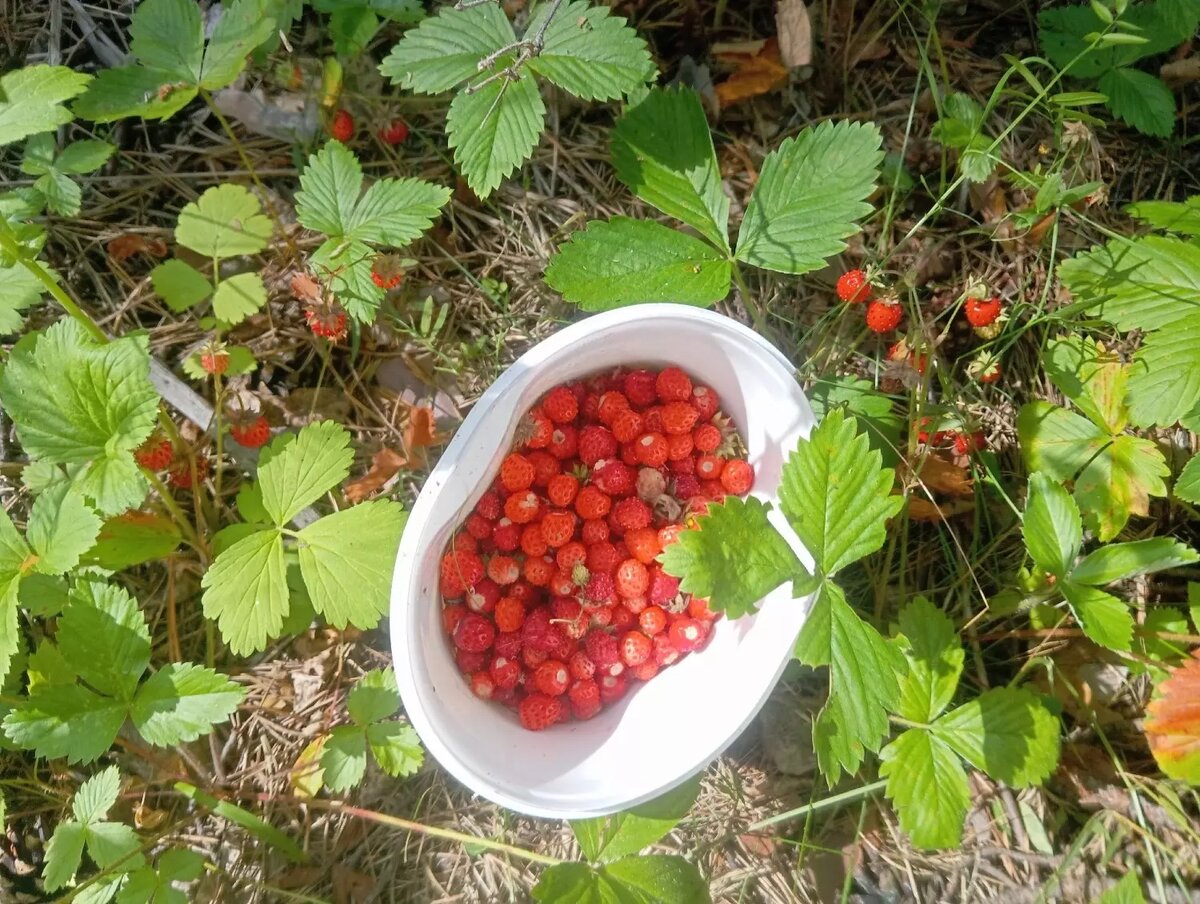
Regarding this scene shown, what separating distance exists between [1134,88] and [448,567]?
5.82 feet

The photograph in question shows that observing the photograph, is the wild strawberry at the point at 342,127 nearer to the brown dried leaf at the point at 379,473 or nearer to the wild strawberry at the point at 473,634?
the brown dried leaf at the point at 379,473

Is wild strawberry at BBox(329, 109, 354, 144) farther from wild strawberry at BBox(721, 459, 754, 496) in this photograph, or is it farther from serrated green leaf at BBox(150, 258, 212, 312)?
wild strawberry at BBox(721, 459, 754, 496)

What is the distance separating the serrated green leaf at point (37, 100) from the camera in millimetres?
1520

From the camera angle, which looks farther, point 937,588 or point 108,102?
point 937,588

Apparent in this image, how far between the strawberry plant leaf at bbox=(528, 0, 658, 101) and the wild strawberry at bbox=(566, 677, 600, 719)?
107 cm

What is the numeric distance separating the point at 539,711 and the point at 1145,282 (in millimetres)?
1384

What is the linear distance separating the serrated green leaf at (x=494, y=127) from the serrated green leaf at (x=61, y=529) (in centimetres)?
88

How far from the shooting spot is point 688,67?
1943 millimetres

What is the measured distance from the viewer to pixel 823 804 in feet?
5.48

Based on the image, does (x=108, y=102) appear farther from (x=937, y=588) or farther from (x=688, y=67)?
(x=937, y=588)

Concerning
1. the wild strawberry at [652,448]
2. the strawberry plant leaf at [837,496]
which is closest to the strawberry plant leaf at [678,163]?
the wild strawberry at [652,448]

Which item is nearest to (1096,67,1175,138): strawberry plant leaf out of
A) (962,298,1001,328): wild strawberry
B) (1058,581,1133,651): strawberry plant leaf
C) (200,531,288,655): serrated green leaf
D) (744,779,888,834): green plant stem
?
(962,298,1001,328): wild strawberry

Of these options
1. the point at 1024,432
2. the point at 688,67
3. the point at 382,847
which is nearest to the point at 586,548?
the point at 382,847

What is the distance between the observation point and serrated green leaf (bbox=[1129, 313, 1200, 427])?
59.0 inches
